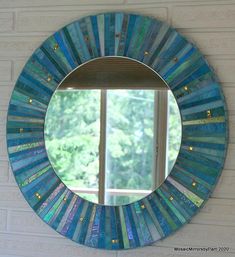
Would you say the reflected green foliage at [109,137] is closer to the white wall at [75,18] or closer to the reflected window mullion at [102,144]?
the reflected window mullion at [102,144]

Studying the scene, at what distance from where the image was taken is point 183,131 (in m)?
1.39

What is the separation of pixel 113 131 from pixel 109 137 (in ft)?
0.08

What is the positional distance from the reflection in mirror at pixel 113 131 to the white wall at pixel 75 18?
0.53 ft

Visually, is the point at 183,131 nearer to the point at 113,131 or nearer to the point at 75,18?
the point at 113,131

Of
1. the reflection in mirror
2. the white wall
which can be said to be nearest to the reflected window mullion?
the reflection in mirror

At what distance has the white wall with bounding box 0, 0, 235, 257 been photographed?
4.55ft

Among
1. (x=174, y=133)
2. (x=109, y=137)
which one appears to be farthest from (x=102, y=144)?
(x=174, y=133)

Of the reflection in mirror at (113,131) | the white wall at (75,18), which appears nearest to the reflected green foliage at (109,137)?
the reflection in mirror at (113,131)

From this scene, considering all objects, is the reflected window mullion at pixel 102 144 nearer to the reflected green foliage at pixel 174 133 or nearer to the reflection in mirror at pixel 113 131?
the reflection in mirror at pixel 113 131

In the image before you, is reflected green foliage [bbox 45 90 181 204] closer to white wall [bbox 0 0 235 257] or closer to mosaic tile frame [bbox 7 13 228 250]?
mosaic tile frame [bbox 7 13 228 250]

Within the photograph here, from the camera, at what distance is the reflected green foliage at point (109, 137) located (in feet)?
4.66

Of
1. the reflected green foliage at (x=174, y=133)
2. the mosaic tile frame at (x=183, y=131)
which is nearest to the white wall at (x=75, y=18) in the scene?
the mosaic tile frame at (x=183, y=131)

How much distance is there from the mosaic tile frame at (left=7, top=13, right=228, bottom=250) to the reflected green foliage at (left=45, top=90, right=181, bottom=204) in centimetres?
3

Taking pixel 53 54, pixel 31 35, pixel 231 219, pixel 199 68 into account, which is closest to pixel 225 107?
pixel 199 68
